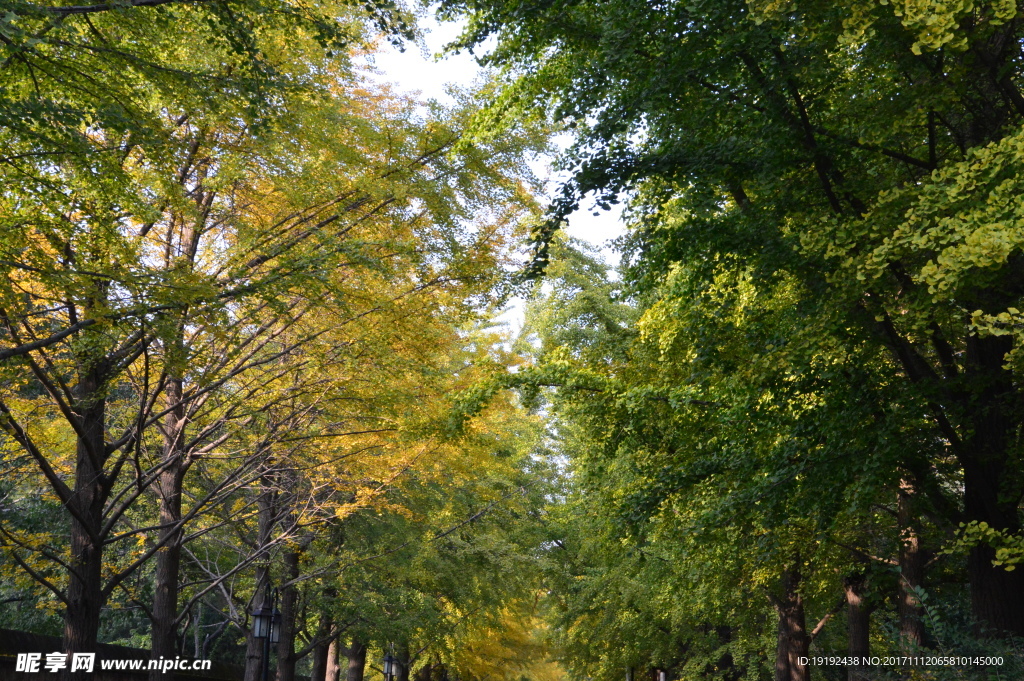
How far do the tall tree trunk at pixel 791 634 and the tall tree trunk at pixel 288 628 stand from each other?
9.53 m

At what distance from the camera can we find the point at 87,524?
Result: 33.3ft

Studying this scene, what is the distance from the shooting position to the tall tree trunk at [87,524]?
33.1ft

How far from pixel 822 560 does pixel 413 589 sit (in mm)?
9711

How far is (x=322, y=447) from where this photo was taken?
13.4m

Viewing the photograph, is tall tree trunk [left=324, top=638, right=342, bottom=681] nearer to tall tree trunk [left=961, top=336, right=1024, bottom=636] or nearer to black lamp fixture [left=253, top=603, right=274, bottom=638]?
black lamp fixture [left=253, top=603, right=274, bottom=638]

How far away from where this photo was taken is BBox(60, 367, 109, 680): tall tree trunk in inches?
397

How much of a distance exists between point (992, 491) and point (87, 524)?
31.5 feet

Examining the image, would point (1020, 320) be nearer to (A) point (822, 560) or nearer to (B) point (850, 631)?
(A) point (822, 560)

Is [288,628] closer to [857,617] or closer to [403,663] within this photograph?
[403,663]

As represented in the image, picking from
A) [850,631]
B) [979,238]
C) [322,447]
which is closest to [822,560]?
[850,631]

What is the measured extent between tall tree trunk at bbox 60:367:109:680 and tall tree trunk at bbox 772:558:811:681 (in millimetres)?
11285

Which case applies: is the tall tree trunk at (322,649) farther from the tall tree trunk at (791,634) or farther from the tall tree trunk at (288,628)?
the tall tree trunk at (791,634)

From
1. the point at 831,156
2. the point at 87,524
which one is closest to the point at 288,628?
the point at 87,524

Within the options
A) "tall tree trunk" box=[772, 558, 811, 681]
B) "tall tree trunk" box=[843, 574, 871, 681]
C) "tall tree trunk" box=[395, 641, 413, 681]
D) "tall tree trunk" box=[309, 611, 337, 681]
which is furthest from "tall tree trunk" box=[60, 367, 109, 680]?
"tall tree trunk" box=[395, 641, 413, 681]
